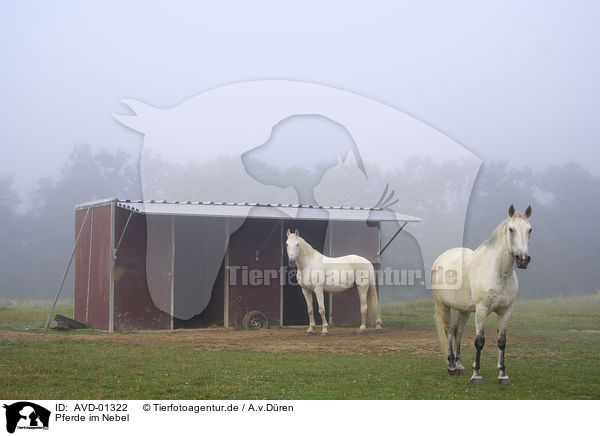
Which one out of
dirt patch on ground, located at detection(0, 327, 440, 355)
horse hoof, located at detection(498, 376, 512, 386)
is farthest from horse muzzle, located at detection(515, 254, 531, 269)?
dirt patch on ground, located at detection(0, 327, 440, 355)

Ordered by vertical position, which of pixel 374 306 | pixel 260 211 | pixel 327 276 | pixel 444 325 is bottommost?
pixel 374 306

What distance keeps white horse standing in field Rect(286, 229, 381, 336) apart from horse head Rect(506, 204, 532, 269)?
20.0 ft

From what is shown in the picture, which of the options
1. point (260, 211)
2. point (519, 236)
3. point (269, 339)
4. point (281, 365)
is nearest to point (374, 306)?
point (269, 339)

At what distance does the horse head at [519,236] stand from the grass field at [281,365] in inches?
57.8

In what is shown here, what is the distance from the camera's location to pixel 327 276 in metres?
13.7

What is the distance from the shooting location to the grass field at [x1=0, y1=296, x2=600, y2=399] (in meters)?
7.05

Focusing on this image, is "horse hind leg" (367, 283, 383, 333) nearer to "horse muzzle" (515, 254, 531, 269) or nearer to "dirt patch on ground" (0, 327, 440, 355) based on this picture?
"dirt patch on ground" (0, 327, 440, 355)

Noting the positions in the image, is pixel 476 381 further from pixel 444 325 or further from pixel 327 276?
pixel 327 276

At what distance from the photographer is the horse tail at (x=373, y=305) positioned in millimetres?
14203

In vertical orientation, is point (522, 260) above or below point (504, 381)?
above

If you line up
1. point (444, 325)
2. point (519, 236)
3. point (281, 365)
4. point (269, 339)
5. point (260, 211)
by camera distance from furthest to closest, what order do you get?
point (260, 211), point (269, 339), point (281, 365), point (444, 325), point (519, 236)

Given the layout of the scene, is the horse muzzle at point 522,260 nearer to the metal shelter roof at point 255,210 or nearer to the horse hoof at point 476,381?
the horse hoof at point 476,381
